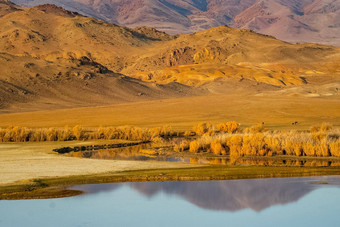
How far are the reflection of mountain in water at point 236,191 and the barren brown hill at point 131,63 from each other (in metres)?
59.9

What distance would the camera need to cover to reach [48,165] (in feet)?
77.7

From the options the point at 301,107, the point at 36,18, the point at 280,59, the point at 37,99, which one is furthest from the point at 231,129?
the point at 36,18

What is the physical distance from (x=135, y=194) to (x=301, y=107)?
45.4 metres

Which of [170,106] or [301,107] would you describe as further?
[170,106]

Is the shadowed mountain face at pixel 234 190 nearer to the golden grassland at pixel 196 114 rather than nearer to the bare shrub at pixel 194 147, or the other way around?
the bare shrub at pixel 194 147

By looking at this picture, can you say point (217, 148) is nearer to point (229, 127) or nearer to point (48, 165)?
point (48, 165)

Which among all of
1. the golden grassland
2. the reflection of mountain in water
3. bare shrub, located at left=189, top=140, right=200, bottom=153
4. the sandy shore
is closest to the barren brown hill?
the golden grassland

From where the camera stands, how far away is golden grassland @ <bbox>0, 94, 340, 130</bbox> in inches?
2108

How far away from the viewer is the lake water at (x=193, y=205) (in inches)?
589

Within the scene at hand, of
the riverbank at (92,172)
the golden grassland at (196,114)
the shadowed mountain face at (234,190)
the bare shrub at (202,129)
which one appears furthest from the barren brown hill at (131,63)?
the shadowed mountain face at (234,190)

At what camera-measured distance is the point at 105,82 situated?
9419 centimetres

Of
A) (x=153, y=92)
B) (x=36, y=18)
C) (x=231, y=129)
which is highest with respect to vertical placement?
(x=36, y=18)

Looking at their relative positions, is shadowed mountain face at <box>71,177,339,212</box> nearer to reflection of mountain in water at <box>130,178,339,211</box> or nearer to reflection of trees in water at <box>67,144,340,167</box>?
reflection of mountain in water at <box>130,178,339,211</box>

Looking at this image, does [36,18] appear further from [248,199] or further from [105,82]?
[248,199]
